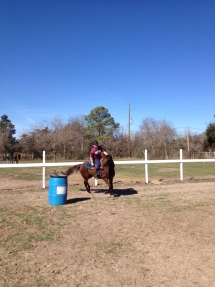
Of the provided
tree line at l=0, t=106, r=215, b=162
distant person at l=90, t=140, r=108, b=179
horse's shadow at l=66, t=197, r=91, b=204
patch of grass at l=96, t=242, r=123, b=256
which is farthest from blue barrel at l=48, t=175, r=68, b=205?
tree line at l=0, t=106, r=215, b=162

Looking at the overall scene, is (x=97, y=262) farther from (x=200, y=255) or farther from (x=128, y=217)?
(x=128, y=217)

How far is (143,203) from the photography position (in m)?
8.65

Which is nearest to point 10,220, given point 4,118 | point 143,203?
point 143,203

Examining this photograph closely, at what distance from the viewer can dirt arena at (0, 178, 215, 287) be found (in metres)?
3.78

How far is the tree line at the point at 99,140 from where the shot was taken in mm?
49625

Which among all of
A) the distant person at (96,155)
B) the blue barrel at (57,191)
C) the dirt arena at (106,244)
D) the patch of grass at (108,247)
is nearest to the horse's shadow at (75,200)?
the dirt arena at (106,244)

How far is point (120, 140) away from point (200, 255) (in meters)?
57.1

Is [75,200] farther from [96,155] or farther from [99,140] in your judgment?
[99,140]

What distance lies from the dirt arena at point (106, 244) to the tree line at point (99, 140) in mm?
37531

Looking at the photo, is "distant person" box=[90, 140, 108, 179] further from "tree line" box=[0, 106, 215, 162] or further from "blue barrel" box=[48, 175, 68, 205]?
"tree line" box=[0, 106, 215, 162]

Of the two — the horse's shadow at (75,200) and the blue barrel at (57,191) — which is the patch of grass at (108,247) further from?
the horse's shadow at (75,200)

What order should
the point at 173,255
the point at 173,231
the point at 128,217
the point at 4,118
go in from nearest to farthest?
the point at 173,255 → the point at 173,231 → the point at 128,217 → the point at 4,118

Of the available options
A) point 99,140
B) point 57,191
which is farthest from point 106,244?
point 99,140

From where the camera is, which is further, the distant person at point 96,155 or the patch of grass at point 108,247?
the distant person at point 96,155
